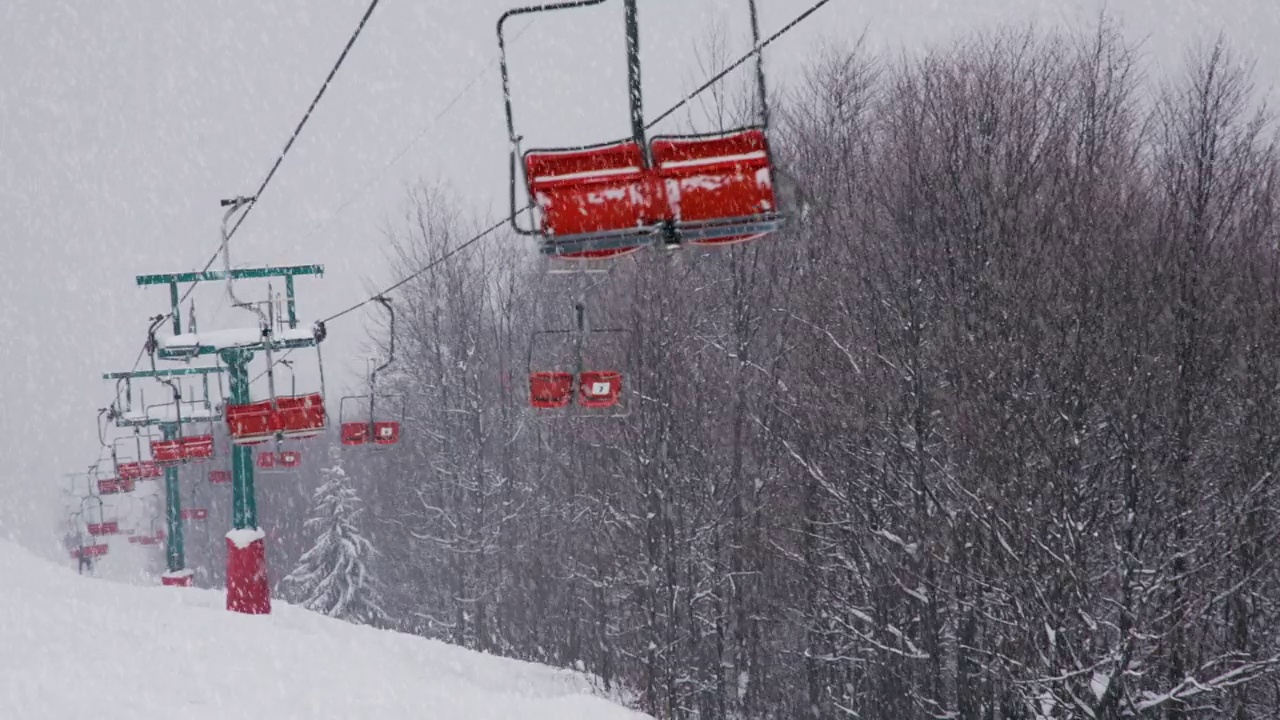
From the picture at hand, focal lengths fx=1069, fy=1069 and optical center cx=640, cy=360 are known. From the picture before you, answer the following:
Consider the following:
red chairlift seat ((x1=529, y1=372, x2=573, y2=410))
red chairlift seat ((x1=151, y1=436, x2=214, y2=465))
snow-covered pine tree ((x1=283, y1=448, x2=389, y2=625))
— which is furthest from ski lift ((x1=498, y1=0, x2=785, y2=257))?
snow-covered pine tree ((x1=283, y1=448, x2=389, y2=625))

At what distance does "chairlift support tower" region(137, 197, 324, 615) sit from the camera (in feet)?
63.3

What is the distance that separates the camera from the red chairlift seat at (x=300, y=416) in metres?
15.6

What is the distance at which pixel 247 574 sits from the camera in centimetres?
1995

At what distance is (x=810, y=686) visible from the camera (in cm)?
2177

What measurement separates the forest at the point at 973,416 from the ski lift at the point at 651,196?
565 centimetres

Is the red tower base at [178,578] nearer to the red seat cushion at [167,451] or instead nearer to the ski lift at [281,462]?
the ski lift at [281,462]

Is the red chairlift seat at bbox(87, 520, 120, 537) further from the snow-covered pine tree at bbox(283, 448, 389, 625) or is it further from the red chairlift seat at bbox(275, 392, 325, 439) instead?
the red chairlift seat at bbox(275, 392, 325, 439)

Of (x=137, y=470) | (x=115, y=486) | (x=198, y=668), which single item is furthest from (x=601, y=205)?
(x=115, y=486)

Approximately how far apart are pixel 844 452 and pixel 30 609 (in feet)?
42.9

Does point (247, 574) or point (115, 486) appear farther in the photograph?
point (115, 486)

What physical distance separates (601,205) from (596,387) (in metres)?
8.85

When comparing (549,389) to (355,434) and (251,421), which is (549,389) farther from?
(355,434)

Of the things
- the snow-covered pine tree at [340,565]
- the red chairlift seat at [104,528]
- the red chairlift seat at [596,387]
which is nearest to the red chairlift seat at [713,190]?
the red chairlift seat at [596,387]

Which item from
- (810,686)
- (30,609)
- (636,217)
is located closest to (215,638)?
(30,609)
